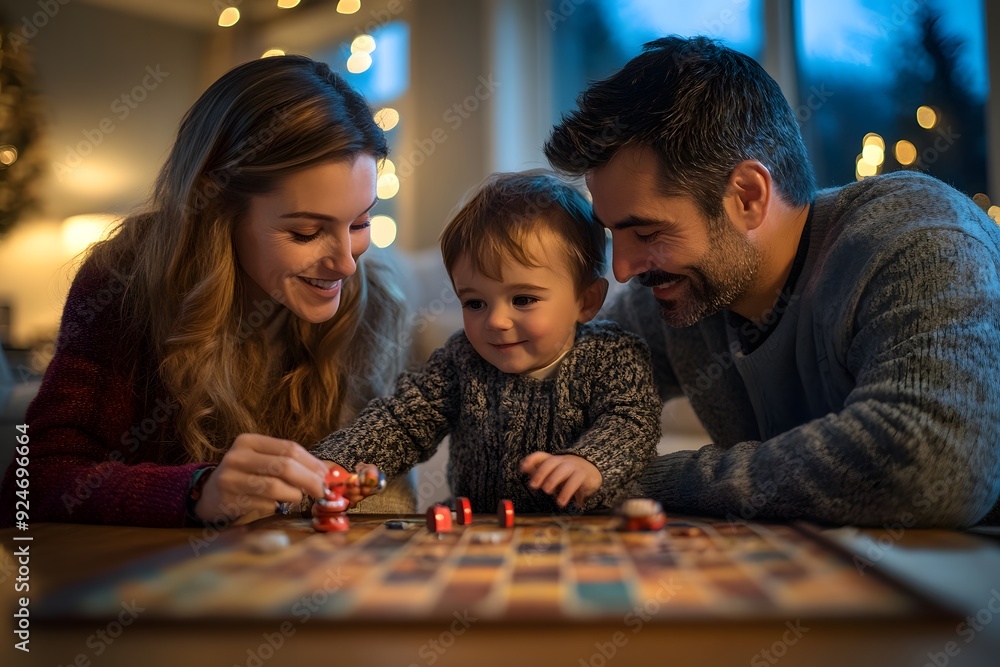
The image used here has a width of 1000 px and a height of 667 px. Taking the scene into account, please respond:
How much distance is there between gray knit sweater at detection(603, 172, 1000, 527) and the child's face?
248mm

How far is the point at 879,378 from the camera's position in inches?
38.9

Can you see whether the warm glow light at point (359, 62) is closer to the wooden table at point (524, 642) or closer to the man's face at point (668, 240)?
the man's face at point (668, 240)

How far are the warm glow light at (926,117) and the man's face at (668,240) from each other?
192 cm

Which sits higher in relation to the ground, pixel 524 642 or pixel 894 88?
pixel 894 88

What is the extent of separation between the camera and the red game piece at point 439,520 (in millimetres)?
972

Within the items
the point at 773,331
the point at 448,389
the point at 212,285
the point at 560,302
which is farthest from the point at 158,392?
the point at 773,331

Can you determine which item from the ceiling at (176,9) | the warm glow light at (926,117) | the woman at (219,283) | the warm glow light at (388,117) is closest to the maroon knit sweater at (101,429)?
the woman at (219,283)

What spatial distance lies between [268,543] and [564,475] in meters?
0.39

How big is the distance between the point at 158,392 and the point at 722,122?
0.96 m

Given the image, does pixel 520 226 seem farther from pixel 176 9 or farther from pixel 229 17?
pixel 176 9

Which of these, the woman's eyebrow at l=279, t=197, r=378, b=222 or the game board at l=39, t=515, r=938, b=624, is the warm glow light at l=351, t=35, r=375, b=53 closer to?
the woman's eyebrow at l=279, t=197, r=378, b=222

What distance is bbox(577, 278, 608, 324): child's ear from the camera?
134 centimetres

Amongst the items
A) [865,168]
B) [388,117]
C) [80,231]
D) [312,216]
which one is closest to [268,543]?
[312,216]

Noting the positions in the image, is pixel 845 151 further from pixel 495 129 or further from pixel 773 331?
pixel 773 331
